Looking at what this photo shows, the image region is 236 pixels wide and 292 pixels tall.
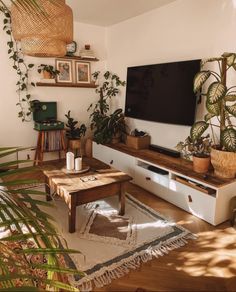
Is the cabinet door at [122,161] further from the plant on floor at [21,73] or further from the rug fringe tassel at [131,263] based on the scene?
the plant on floor at [21,73]

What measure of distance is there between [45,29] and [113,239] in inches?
67.9

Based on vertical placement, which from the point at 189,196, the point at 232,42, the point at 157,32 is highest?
the point at 157,32

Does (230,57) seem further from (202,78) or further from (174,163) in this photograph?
(174,163)

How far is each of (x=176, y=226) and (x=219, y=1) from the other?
2.36m

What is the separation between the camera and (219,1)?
258cm

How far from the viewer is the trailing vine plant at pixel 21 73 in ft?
11.5

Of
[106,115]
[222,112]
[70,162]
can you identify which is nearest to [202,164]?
[222,112]

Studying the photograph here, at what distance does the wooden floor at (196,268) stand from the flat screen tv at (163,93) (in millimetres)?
1332

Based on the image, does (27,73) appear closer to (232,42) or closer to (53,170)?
(53,170)

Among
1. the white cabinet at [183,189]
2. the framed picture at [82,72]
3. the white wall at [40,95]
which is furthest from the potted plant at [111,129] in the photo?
the framed picture at [82,72]

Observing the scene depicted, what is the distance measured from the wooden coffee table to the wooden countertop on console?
64 centimetres

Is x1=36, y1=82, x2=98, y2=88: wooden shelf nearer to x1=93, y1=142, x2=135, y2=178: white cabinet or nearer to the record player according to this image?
the record player

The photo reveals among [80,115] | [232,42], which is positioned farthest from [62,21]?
[80,115]

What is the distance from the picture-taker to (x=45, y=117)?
400 centimetres
